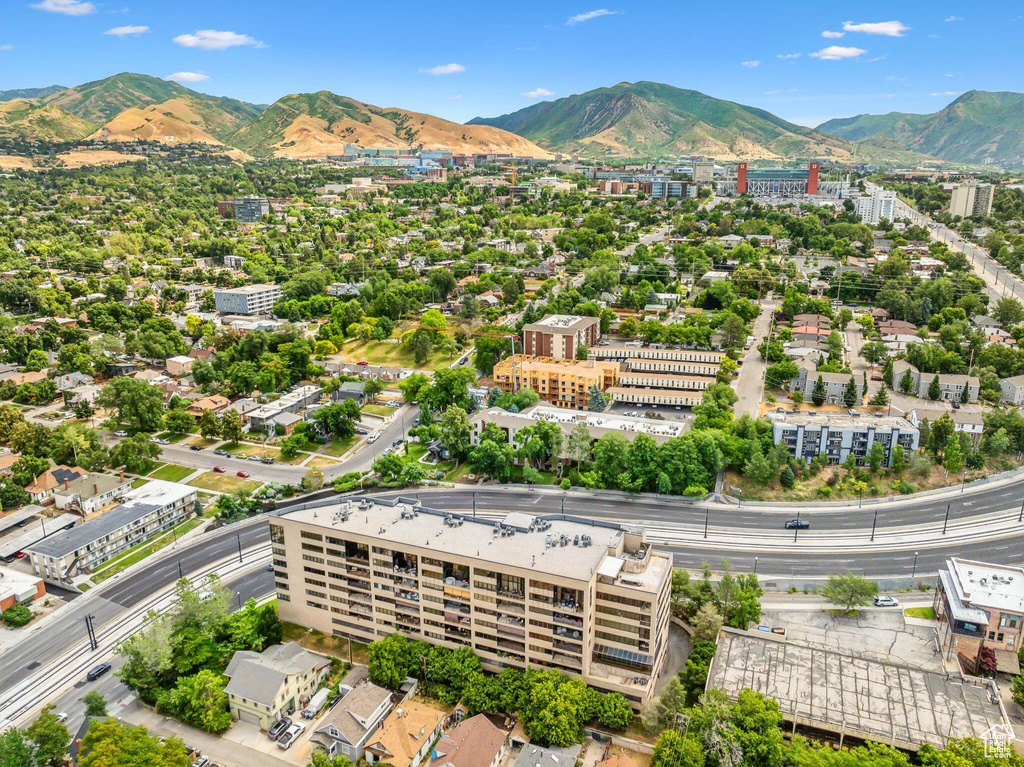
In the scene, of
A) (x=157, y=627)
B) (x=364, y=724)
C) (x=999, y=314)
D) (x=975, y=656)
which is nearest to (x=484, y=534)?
(x=364, y=724)

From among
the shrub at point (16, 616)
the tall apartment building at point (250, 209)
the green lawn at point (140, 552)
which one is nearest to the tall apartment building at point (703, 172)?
the tall apartment building at point (250, 209)

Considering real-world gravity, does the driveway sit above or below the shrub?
above

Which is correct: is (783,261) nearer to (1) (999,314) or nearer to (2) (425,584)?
(1) (999,314)

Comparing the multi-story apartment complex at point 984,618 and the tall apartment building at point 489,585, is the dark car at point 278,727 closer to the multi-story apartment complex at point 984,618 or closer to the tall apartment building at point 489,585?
the tall apartment building at point 489,585

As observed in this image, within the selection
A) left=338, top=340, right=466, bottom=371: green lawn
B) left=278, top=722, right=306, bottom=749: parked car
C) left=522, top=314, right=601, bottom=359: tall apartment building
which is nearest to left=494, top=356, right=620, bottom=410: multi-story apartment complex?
left=522, top=314, right=601, bottom=359: tall apartment building

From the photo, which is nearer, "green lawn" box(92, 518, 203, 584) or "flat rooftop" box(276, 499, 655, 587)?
"flat rooftop" box(276, 499, 655, 587)

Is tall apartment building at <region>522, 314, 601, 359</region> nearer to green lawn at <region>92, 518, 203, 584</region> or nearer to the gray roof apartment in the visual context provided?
green lawn at <region>92, 518, 203, 584</region>
